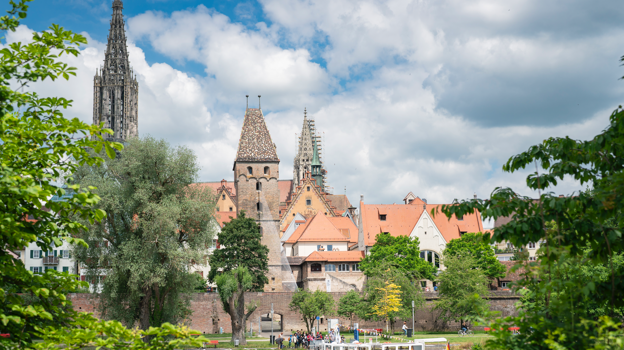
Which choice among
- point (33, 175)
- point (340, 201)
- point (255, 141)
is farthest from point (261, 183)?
point (33, 175)

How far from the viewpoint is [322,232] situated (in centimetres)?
7625

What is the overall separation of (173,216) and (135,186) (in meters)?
2.71

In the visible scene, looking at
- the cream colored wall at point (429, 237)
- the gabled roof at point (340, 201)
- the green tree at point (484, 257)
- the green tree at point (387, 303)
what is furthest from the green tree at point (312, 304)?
the gabled roof at point (340, 201)

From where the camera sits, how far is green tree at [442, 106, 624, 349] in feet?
22.4

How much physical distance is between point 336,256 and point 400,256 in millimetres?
8989

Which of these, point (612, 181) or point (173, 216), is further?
point (173, 216)

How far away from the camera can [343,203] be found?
384ft

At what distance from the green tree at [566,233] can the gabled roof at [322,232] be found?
67088 millimetres

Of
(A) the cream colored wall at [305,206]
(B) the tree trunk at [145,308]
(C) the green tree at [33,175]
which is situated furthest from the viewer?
(A) the cream colored wall at [305,206]

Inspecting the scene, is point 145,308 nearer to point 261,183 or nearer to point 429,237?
point 261,183

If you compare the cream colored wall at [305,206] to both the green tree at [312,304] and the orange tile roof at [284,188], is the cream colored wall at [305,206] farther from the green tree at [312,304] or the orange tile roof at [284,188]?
the green tree at [312,304]

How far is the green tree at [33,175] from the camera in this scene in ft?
22.2

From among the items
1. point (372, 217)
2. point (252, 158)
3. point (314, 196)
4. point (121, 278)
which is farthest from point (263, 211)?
point (121, 278)

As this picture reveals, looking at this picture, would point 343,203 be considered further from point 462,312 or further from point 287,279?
point 462,312
